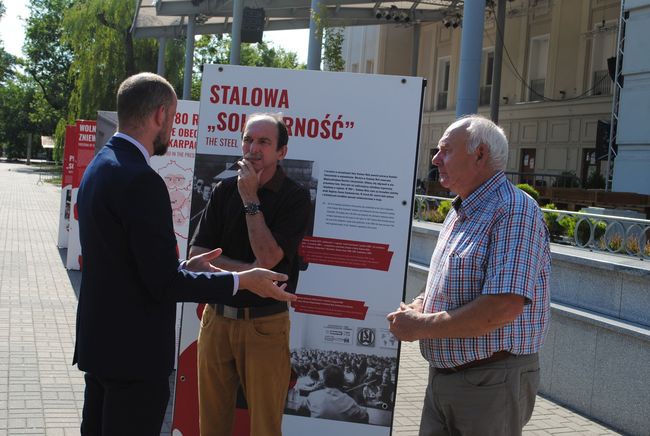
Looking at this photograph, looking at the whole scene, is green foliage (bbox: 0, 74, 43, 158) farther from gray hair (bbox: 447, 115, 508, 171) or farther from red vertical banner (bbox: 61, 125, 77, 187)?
gray hair (bbox: 447, 115, 508, 171)

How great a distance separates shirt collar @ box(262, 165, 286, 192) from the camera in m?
3.88

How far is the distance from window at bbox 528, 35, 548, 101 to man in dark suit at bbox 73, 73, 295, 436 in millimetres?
26202

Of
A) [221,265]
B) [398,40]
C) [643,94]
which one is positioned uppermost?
[398,40]

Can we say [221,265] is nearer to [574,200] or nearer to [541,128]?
[574,200]

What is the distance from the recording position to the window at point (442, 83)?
33469 millimetres

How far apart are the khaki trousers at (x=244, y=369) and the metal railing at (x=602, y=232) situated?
4360 mm

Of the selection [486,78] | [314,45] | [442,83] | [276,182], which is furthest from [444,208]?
[442,83]

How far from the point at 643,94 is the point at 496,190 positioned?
1610 cm

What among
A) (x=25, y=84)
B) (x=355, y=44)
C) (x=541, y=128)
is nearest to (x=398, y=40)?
(x=355, y=44)

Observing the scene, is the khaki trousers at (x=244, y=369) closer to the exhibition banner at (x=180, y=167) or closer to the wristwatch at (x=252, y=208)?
the wristwatch at (x=252, y=208)

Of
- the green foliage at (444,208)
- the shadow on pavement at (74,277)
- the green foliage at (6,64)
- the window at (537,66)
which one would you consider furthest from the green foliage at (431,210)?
the green foliage at (6,64)

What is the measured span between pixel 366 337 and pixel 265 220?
3.71 ft

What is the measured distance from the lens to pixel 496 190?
3111mm

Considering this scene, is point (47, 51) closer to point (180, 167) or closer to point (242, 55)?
point (242, 55)
